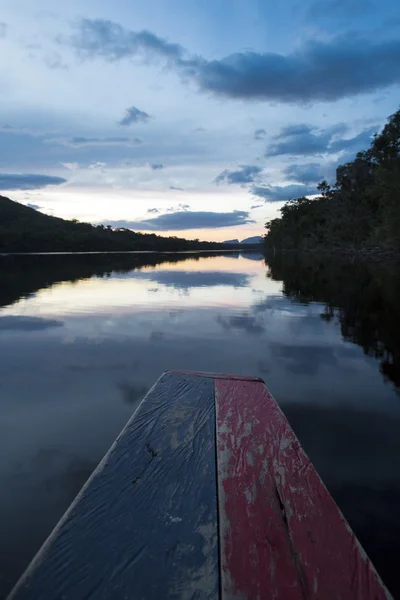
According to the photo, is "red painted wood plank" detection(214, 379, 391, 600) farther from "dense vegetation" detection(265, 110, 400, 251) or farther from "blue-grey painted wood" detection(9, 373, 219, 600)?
"dense vegetation" detection(265, 110, 400, 251)

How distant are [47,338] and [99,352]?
6.51 feet

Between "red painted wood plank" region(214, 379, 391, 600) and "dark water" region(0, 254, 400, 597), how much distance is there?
0.83 m

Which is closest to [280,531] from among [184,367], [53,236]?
[184,367]

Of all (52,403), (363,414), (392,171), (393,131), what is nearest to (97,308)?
(52,403)

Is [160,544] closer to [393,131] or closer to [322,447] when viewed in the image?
[322,447]

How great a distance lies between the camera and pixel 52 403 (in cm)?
562

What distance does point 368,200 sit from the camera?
197ft

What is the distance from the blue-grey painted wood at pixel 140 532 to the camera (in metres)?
1.79

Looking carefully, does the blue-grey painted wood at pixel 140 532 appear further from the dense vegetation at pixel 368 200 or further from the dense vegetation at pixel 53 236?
the dense vegetation at pixel 53 236

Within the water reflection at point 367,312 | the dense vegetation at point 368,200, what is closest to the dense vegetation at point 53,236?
the dense vegetation at point 368,200

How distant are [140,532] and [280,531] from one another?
2.48ft

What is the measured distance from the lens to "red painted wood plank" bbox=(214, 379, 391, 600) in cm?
182

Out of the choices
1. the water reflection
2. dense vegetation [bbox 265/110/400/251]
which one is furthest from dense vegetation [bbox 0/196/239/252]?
the water reflection

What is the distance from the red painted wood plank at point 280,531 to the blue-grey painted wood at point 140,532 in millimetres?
98
